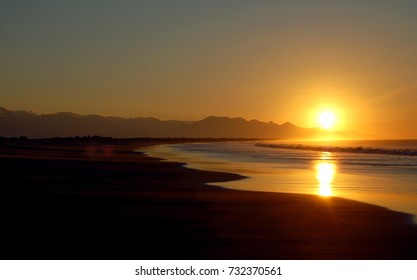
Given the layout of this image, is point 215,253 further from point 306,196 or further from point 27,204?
point 306,196

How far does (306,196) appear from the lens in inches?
802

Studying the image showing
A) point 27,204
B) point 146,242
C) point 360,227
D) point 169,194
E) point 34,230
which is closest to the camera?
point 146,242

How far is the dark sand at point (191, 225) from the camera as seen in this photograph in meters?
10.6

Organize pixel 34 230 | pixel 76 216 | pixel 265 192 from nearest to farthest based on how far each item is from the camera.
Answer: pixel 34 230, pixel 76 216, pixel 265 192

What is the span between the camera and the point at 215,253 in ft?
34.7

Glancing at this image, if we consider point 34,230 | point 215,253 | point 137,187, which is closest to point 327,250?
point 215,253

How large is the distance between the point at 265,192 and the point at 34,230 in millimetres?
10771

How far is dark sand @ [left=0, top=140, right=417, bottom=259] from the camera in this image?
419 inches

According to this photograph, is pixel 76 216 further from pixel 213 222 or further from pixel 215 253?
pixel 215 253

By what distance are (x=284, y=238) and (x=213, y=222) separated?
7.98ft

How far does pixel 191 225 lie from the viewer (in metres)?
13.5
